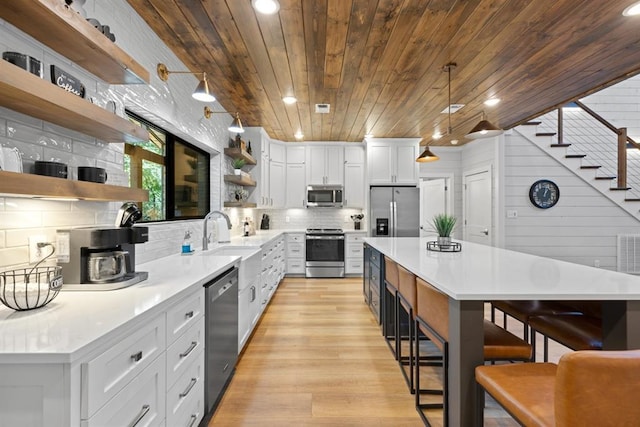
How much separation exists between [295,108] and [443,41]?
2.05 meters

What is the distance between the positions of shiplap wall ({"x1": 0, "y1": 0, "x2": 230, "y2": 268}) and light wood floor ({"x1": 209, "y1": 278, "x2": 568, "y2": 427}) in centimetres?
121

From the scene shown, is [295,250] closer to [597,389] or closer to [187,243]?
[187,243]

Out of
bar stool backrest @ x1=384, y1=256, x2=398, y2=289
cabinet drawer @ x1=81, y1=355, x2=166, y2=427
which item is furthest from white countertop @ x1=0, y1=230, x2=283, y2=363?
bar stool backrest @ x1=384, y1=256, x2=398, y2=289

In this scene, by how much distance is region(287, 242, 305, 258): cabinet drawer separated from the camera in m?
5.70

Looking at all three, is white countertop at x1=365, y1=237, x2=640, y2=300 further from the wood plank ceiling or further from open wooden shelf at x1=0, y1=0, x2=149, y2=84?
open wooden shelf at x1=0, y1=0, x2=149, y2=84

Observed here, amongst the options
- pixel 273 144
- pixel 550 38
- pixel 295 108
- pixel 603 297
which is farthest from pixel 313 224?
pixel 603 297

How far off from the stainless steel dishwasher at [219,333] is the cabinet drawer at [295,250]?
11.0 ft

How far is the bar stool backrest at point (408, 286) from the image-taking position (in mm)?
2000

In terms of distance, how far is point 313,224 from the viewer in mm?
6301

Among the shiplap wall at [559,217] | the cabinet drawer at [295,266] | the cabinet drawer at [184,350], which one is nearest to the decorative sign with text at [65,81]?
the cabinet drawer at [184,350]

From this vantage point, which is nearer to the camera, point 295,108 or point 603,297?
point 603,297

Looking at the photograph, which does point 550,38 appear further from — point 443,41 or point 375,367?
point 375,367

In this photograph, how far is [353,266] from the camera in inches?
225

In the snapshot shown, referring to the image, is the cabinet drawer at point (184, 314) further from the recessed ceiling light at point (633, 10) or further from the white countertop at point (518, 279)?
the recessed ceiling light at point (633, 10)
